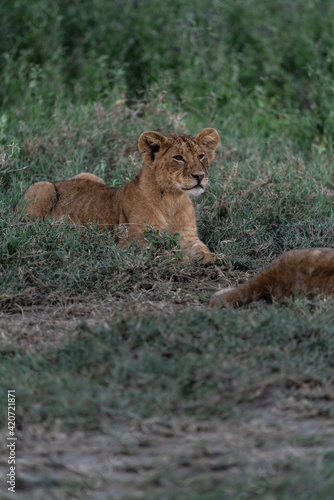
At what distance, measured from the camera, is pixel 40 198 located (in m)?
5.57

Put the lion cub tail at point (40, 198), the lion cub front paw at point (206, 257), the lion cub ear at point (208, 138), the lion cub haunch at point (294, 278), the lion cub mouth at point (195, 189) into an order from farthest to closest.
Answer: the lion cub tail at point (40, 198) < the lion cub ear at point (208, 138) < the lion cub mouth at point (195, 189) < the lion cub front paw at point (206, 257) < the lion cub haunch at point (294, 278)

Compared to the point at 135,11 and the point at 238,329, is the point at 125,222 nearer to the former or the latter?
the point at 238,329

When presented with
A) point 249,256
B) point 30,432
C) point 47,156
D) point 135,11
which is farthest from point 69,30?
point 30,432

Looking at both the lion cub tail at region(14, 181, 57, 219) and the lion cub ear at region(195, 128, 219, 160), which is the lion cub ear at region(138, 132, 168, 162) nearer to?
the lion cub ear at region(195, 128, 219, 160)

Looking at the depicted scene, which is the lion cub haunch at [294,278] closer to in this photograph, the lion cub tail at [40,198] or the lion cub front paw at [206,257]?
the lion cub front paw at [206,257]

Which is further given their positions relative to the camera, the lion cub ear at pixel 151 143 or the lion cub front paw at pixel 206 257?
the lion cub ear at pixel 151 143

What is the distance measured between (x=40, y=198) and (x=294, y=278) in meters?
2.41

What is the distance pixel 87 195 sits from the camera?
5566 mm

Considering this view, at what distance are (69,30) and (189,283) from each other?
579cm

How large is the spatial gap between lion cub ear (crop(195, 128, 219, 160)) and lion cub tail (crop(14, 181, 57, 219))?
119cm

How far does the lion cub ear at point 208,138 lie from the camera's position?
543cm

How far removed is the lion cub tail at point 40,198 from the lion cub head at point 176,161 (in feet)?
2.65

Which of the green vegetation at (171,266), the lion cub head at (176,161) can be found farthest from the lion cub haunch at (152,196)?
the green vegetation at (171,266)

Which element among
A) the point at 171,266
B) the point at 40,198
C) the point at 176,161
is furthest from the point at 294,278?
the point at 40,198
